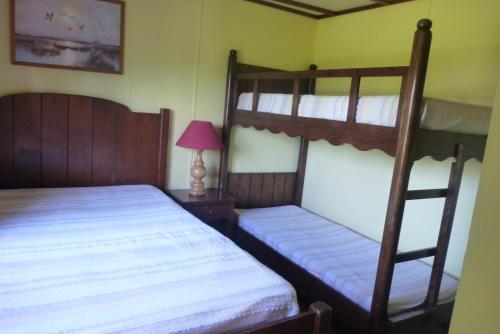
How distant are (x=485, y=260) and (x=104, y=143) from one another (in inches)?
106

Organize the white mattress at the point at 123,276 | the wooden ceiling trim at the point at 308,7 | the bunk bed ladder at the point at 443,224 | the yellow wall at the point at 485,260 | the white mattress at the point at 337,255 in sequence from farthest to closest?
the wooden ceiling trim at the point at 308,7 → the white mattress at the point at 337,255 → the bunk bed ladder at the point at 443,224 → the white mattress at the point at 123,276 → the yellow wall at the point at 485,260

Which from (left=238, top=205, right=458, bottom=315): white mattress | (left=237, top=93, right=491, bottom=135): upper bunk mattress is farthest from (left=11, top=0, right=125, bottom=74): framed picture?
(left=238, top=205, right=458, bottom=315): white mattress

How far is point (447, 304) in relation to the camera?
217 cm

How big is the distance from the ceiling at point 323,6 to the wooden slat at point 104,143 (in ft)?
5.08

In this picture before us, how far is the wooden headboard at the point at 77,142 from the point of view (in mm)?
2525

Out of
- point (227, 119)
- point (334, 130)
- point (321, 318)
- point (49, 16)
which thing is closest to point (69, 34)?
point (49, 16)

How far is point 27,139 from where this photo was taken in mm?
2555

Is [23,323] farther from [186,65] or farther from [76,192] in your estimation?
[186,65]

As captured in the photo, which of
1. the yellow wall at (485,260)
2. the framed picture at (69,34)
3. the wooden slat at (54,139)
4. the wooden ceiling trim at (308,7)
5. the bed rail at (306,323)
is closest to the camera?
the yellow wall at (485,260)

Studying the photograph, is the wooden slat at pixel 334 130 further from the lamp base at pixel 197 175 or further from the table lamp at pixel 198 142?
the lamp base at pixel 197 175

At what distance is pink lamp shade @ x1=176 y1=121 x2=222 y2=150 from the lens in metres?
2.84

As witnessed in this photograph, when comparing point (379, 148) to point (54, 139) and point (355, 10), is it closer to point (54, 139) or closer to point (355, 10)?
point (355, 10)

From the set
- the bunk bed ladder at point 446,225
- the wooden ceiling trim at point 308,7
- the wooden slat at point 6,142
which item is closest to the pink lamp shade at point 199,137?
the wooden slat at point 6,142

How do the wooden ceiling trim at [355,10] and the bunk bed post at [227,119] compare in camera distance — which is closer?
the wooden ceiling trim at [355,10]
